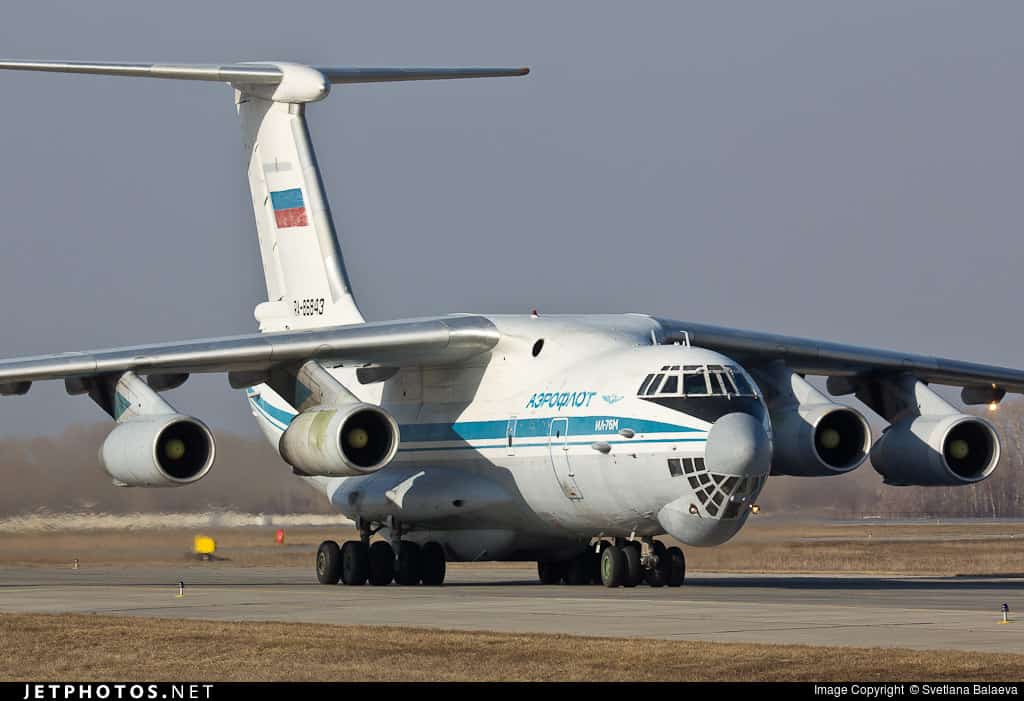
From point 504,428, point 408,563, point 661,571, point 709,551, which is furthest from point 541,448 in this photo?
point 709,551

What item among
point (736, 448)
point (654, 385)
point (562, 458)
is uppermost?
point (654, 385)

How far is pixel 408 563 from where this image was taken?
22.5 metres

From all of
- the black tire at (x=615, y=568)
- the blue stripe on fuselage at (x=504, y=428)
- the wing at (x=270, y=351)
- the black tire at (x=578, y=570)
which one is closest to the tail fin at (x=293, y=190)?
the blue stripe on fuselage at (x=504, y=428)

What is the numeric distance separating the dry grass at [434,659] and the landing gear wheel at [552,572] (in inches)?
376

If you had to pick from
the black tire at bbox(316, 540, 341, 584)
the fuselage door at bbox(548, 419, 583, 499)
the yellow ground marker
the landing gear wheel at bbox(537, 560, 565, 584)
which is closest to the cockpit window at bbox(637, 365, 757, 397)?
the fuselage door at bbox(548, 419, 583, 499)

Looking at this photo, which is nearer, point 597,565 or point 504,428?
point 504,428

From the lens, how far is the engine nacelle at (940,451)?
22.0 meters

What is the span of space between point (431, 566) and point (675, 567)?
346cm

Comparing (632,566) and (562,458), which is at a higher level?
(562,458)

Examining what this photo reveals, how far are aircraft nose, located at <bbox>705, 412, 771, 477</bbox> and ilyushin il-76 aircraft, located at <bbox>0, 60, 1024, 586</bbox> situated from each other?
0.07 feet

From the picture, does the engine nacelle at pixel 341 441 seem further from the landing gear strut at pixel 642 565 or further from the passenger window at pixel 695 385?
the passenger window at pixel 695 385

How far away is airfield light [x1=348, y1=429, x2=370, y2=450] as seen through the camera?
20.8m

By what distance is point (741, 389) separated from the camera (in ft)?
63.6

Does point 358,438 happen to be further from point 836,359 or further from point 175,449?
point 836,359
